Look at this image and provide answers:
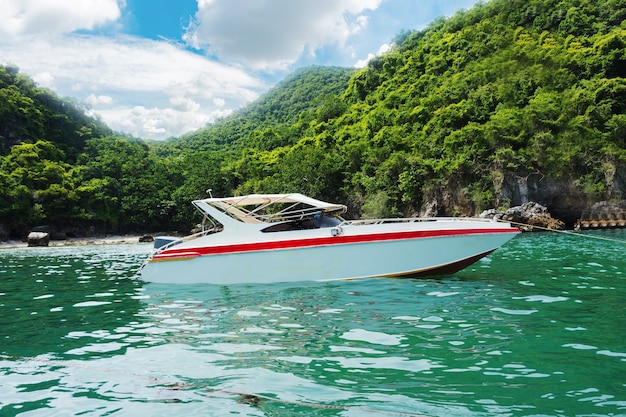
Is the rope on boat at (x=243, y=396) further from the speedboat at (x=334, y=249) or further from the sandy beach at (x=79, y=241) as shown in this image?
the sandy beach at (x=79, y=241)

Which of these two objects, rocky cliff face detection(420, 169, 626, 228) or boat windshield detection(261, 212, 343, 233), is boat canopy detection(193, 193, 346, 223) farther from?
rocky cliff face detection(420, 169, 626, 228)

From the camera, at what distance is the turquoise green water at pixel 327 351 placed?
459cm

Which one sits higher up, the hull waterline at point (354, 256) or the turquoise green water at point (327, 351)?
the hull waterline at point (354, 256)

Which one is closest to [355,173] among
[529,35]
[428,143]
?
[428,143]

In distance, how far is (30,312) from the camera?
33.5 feet

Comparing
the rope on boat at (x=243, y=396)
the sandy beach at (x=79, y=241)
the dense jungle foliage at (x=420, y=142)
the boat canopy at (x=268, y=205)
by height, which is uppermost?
the dense jungle foliage at (x=420, y=142)

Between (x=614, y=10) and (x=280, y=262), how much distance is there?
7604 cm

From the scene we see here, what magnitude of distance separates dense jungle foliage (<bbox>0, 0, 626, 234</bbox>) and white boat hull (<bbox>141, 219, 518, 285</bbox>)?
38657mm

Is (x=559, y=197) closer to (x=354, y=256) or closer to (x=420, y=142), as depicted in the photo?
(x=420, y=142)

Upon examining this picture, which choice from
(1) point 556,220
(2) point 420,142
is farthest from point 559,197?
(2) point 420,142

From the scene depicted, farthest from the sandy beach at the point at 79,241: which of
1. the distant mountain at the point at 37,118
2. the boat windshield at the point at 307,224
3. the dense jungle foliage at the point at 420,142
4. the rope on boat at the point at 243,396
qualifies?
the rope on boat at the point at 243,396

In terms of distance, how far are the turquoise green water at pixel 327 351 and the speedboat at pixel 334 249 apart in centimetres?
59

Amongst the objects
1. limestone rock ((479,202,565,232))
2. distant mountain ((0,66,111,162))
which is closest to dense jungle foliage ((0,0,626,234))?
distant mountain ((0,66,111,162))

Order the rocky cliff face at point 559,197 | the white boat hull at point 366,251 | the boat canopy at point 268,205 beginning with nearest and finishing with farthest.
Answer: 1. the white boat hull at point 366,251
2. the boat canopy at point 268,205
3. the rocky cliff face at point 559,197
